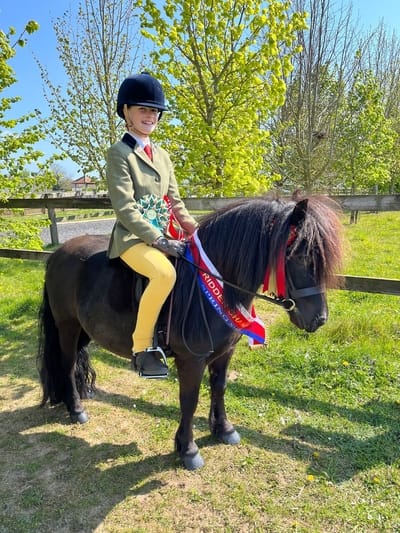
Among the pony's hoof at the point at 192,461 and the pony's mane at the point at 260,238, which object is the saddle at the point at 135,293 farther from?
the pony's hoof at the point at 192,461

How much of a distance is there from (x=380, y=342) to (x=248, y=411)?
1.96 meters

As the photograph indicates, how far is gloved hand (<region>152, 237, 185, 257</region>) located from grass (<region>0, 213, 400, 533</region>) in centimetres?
118

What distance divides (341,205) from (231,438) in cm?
252

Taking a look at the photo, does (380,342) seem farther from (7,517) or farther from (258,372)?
(7,517)

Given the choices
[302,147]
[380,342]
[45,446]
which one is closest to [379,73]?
[302,147]

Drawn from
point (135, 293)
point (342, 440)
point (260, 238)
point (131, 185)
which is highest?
point (131, 185)

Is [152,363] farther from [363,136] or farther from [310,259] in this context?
[363,136]

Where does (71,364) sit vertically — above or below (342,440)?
above

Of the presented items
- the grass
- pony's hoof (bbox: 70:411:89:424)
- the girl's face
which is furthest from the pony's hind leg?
the girl's face

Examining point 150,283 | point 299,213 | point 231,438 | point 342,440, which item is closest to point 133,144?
point 150,283

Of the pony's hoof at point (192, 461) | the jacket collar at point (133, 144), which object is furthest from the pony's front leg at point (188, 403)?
the jacket collar at point (133, 144)

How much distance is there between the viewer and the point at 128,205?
2393mm

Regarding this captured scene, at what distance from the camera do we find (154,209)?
2.57 metres

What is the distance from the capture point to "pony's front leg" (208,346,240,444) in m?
3.08
